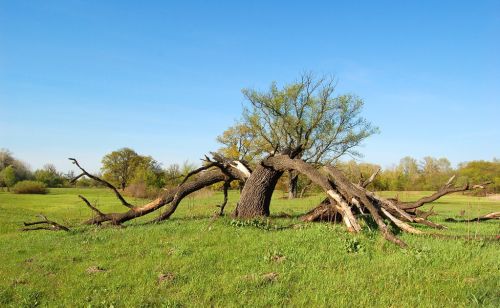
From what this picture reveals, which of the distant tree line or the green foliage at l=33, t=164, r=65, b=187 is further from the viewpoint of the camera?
the green foliage at l=33, t=164, r=65, b=187

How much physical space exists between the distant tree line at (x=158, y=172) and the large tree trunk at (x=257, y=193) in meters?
24.3

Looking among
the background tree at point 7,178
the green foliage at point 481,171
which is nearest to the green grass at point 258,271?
the background tree at point 7,178

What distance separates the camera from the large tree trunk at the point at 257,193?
42.0 feet

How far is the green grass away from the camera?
5848 mm

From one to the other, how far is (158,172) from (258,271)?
37736 millimetres

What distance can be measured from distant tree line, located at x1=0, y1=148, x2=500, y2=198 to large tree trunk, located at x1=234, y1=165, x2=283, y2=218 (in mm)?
24293

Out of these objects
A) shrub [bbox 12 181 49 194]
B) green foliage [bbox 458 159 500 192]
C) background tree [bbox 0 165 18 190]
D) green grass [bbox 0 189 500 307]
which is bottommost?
green grass [bbox 0 189 500 307]

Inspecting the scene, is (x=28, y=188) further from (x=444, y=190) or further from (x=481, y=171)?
(x=481, y=171)

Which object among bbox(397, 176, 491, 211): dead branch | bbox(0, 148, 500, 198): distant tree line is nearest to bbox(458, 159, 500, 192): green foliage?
bbox(0, 148, 500, 198): distant tree line

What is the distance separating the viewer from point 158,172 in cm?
4334

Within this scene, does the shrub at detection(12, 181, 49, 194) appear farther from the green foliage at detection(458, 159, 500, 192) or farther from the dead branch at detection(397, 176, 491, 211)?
the green foliage at detection(458, 159, 500, 192)

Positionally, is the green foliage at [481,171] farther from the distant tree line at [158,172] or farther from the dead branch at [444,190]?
the dead branch at [444,190]

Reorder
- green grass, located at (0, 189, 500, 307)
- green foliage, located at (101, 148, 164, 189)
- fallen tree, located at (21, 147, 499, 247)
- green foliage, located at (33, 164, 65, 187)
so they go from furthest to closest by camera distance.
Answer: green foliage, located at (101, 148, 164, 189) < green foliage, located at (33, 164, 65, 187) < fallen tree, located at (21, 147, 499, 247) < green grass, located at (0, 189, 500, 307)

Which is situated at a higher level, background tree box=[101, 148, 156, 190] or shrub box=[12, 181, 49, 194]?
background tree box=[101, 148, 156, 190]
